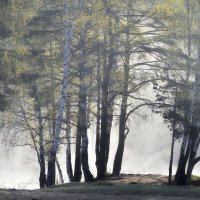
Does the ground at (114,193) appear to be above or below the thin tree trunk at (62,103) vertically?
below

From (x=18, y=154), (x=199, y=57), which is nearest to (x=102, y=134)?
(x=199, y=57)

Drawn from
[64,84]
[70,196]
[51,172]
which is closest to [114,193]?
[70,196]

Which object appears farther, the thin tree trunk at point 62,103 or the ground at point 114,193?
the thin tree trunk at point 62,103

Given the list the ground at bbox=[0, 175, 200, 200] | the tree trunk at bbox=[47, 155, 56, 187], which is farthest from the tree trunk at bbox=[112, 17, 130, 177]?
the ground at bbox=[0, 175, 200, 200]

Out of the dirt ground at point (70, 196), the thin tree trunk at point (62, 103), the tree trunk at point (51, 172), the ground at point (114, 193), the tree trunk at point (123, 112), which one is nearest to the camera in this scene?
the dirt ground at point (70, 196)

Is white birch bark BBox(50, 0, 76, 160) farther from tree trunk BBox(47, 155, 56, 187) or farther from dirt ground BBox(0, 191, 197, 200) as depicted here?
dirt ground BBox(0, 191, 197, 200)

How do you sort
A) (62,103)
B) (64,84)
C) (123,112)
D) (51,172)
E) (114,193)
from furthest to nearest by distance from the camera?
1. (123,112)
2. (51,172)
3. (64,84)
4. (62,103)
5. (114,193)

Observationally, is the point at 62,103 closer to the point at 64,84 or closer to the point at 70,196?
the point at 64,84

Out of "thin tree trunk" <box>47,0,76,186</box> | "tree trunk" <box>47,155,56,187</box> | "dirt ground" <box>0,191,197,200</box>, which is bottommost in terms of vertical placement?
"dirt ground" <box>0,191,197,200</box>

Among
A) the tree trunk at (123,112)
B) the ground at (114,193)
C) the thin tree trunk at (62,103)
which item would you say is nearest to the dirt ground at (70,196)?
the ground at (114,193)

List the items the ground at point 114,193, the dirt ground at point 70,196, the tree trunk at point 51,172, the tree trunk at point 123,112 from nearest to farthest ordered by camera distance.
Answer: the dirt ground at point 70,196, the ground at point 114,193, the tree trunk at point 51,172, the tree trunk at point 123,112

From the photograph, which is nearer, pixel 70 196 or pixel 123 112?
pixel 70 196

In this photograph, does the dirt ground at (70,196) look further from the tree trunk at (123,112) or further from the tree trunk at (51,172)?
the tree trunk at (123,112)

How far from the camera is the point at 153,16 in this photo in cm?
2328
